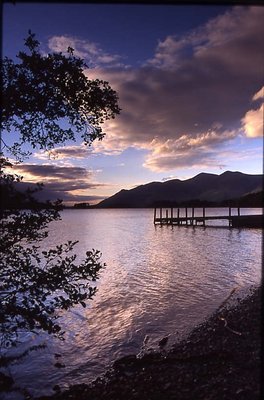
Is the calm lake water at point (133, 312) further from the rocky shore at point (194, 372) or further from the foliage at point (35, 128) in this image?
the foliage at point (35, 128)

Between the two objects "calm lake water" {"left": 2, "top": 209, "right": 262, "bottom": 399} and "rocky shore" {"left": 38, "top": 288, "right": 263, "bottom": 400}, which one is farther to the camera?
"calm lake water" {"left": 2, "top": 209, "right": 262, "bottom": 399}

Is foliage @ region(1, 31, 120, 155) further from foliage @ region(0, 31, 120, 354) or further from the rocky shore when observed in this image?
the rocky shore

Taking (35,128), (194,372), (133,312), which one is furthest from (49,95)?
(133,312)

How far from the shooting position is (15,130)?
20.2 ft

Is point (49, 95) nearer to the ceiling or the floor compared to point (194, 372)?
nearer to the ceiling

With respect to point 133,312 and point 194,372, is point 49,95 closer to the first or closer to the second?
point 194,372

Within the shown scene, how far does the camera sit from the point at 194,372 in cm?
895

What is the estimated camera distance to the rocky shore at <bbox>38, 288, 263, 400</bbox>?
775cm

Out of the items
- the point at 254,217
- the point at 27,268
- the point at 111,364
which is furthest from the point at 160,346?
the point at 254,217

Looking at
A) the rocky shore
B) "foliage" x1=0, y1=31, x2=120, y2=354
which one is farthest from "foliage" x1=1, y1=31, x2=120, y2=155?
the rocky shore

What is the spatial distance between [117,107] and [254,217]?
62.6 meters

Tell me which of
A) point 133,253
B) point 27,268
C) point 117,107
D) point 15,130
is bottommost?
point 133,253

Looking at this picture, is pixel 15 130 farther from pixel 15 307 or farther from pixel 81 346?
pixel 81 346

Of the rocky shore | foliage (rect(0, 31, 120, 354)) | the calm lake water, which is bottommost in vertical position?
the calm lake water
